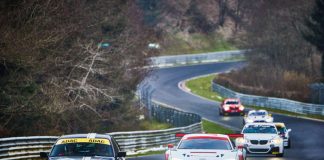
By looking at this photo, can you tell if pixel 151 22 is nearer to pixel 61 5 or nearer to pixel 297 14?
pixel 297 14

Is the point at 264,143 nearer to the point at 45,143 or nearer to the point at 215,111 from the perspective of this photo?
the point at 45,143

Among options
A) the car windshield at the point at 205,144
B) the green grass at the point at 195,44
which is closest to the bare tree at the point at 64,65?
the car windshield at the point at 205,144

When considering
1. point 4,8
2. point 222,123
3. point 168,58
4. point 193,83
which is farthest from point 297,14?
point 4,8

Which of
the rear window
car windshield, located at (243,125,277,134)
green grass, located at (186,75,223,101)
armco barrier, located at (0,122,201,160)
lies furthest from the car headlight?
green grass, located at (186,75,223,101)

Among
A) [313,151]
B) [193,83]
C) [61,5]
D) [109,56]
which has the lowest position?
[193,83]

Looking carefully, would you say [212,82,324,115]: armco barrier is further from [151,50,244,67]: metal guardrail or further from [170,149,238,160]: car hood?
[170,149,238,160]: car hood

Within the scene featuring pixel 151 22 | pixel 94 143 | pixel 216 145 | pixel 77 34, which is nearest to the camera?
pixel 94 143

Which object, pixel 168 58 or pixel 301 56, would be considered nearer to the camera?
pixel 301 56

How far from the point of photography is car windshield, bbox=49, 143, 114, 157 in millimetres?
19766

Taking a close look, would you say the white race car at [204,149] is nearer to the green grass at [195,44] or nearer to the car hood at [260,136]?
the car hood at [260,136]

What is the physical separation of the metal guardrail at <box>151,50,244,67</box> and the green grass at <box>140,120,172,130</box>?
43.6 m

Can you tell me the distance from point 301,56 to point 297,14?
447 centimetres

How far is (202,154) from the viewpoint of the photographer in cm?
2172

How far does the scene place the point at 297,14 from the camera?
88.2 meters
